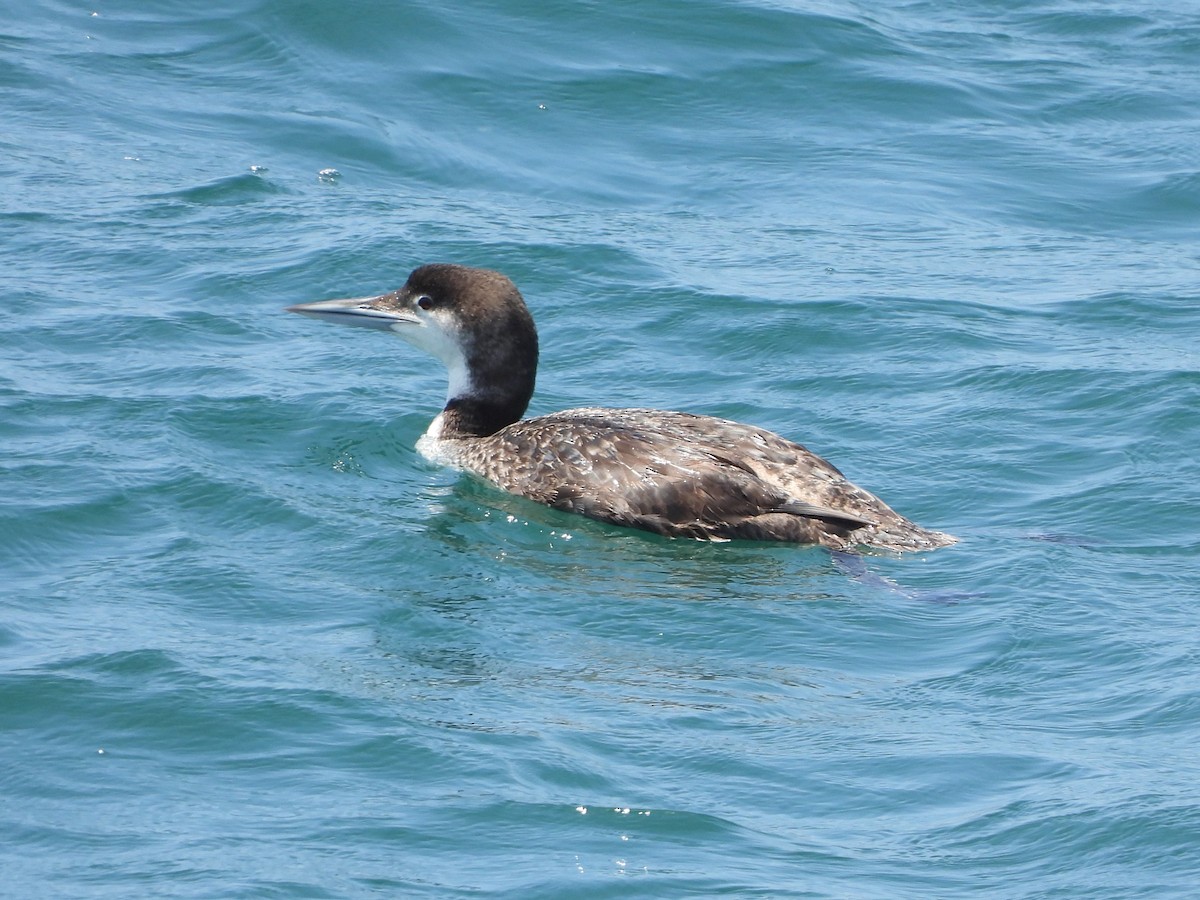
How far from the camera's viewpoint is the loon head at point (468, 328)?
10211mm

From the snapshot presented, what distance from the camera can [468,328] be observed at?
1030 cm

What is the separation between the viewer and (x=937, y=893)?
235 inches

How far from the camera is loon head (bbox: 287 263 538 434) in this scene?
10211mm

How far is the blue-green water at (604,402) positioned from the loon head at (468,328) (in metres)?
0.49

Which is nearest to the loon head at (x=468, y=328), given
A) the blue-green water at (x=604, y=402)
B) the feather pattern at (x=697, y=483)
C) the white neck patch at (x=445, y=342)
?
the white neck patch at (x=445, y=342)

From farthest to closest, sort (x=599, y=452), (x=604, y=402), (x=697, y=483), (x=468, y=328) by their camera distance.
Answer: (x=604, y=402), (x=468, y=328), (x=599, y=452), (x=697, y=483)

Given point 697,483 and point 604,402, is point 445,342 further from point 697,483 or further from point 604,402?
point 697,483

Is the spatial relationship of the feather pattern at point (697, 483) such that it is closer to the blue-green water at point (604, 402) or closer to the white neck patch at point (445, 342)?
the blue-green water at point (604, 402)

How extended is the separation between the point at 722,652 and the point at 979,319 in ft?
16.5

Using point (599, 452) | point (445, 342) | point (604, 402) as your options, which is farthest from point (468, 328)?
point (599, 452)

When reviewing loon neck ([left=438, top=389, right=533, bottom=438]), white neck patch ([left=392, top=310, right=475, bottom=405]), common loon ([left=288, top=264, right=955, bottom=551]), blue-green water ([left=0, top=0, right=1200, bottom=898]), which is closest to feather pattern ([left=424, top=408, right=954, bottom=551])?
common loon ([left=288, top=264, right=955, bottom=551])

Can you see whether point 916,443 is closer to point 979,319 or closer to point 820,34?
point 979,319

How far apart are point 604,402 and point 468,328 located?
114cm

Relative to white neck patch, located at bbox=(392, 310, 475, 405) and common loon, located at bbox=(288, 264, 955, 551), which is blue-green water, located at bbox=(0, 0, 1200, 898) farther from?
white neck patch, located at bbox=(392, 310, 475, 405)
